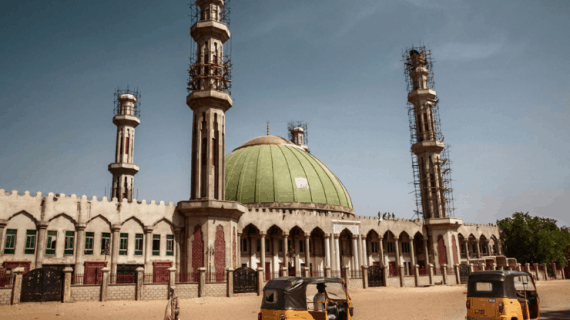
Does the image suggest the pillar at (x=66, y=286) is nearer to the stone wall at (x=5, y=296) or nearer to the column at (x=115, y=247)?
the stone wall at (x=5, y=296)

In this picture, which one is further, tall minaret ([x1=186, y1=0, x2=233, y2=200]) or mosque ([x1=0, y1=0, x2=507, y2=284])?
tall minaret ([x1=186, y1=0, x2=233, y2=200])

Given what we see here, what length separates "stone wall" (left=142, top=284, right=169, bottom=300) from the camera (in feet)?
91.5

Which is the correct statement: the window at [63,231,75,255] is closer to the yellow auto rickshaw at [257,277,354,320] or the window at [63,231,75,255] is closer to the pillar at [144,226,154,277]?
the pillar at [144,226,154,277]

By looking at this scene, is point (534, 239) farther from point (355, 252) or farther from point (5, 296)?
point (5, 296)

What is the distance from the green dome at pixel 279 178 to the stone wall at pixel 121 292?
23815 mm

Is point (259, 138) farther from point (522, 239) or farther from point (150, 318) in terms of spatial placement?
point (150, 318)

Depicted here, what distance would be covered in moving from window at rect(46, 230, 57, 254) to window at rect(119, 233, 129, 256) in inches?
179

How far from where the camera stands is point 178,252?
35.1 meters

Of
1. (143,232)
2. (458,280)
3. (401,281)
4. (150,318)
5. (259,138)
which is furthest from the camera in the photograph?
(259,138)

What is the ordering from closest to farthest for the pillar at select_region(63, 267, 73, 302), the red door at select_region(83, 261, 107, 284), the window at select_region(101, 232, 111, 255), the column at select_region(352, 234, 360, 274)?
the pillar at select_region(63, 267, 73, 302) < the red door at select_region(83, 261, 107, 284) < the window at select_region(101, 232, 111, 255) < the column at select_region(352, 234, 360, 274)

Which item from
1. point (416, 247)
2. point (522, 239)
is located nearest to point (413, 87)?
point (416, 247)

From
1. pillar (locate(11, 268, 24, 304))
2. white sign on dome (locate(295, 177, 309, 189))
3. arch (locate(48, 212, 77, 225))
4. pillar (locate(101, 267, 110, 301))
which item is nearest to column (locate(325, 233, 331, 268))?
white sign on dome (locate(295, 177, 309, 189))

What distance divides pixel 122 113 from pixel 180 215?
54.8ft

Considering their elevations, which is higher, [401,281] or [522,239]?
[522,239]
